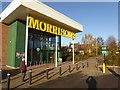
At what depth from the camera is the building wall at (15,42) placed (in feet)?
82.5

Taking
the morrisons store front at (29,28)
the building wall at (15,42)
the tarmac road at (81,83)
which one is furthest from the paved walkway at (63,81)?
the building wall at (15,42)

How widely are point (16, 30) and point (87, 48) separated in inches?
2265

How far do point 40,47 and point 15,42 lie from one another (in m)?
7.36

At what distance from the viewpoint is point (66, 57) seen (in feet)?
150

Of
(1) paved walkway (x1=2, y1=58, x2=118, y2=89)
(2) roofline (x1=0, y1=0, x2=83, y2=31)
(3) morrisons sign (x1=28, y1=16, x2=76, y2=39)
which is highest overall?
(2) roofline (x1=0, y1=0, x2=83, y2=31)

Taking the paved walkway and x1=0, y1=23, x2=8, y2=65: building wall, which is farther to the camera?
x1=0, y1=23, x2=8, y2=65: building wall

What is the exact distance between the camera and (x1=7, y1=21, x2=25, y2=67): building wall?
990 inches

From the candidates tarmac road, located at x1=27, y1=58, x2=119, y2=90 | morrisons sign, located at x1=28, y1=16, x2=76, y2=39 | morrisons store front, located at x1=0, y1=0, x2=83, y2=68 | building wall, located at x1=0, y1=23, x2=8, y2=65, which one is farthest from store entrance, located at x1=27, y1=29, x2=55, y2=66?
tarmac road, located at x1=27, y1=58, x2=119, y2=90

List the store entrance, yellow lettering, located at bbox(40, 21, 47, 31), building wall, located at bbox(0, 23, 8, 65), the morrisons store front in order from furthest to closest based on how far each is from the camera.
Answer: the store entrance < building wall, located at bbox(0, 23, 8, 65) < yellow lettering, located at bbox(40, 21, 47, 31) < the morrisons store front

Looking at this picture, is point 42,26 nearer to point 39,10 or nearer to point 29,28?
point 39,10

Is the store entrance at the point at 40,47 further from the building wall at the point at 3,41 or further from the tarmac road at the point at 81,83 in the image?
the tarmac road at the point at 81,83

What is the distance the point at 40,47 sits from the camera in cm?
3203

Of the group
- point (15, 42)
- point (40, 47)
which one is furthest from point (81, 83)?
point (40, 47)

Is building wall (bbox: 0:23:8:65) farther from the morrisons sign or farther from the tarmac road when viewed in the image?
the tarmac road
